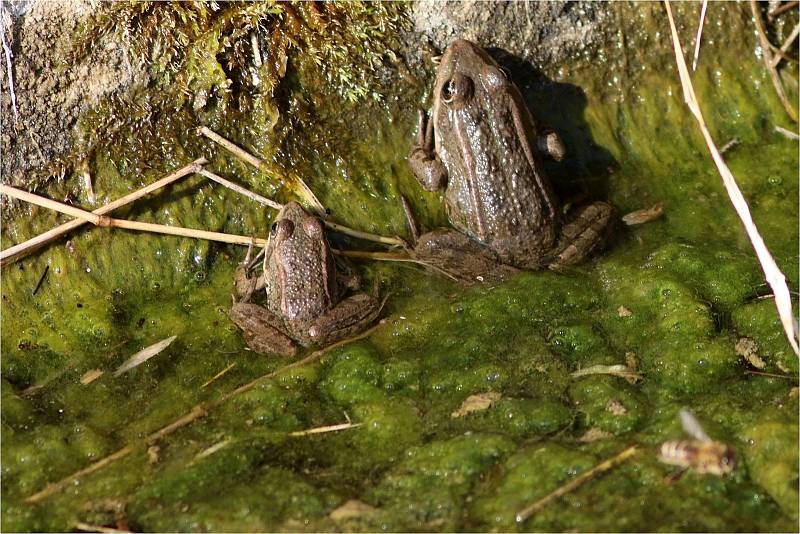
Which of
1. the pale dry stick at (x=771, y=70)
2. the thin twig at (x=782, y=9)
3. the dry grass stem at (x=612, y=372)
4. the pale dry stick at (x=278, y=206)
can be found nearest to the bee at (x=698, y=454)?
the dry grass stem at (x=612, y=372)

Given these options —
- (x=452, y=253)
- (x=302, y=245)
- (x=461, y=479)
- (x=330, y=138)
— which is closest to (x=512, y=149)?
(x=452, y=253)

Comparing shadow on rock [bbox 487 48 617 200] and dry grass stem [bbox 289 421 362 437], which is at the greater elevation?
shadow on rock [bbox 487 48 617 200]

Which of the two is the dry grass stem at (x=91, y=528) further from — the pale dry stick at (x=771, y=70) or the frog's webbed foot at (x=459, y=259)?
the pale dry stick at (x=771, y=70)

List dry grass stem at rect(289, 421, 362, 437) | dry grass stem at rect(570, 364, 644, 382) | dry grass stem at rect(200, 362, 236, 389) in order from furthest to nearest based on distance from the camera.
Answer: dry grass stem at rect(200, 362, 236, 389) < dry grass stem at rect(570, 364, 644, 382) < dry grass stem at rect(289, 421, 362, 437)

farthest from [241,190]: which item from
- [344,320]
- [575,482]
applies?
[575,482]

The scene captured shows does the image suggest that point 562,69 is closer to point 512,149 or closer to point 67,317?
point 512,149

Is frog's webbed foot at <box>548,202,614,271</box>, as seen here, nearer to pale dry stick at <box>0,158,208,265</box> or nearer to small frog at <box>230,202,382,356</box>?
small frog at <box>230,202,382,356</box>

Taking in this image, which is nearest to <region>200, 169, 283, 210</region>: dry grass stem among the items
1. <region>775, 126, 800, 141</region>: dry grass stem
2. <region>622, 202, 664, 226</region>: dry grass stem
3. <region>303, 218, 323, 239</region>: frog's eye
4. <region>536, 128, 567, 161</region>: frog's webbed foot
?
<region>303, 218, 323, 239</region>: frog's eye
